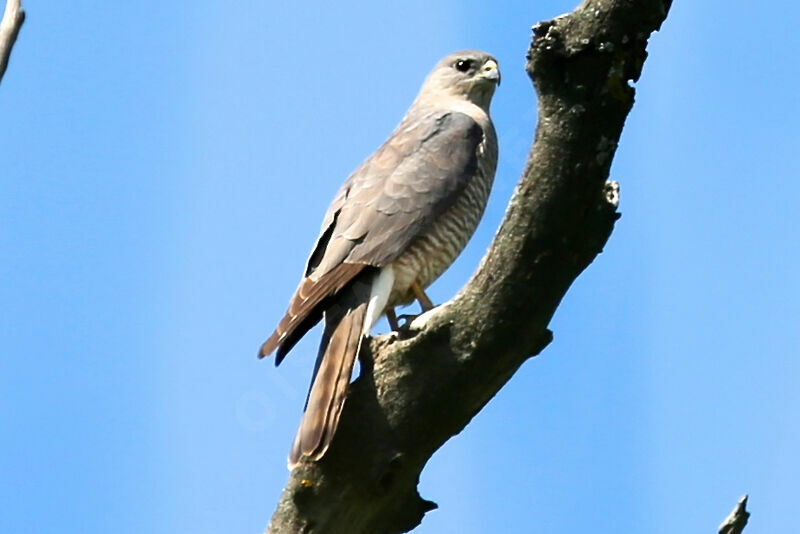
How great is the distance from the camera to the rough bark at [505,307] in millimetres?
3332

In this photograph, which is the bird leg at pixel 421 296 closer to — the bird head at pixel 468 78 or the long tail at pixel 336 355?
the long tail at pixel 336 355

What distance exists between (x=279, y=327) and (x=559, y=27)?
1.88m

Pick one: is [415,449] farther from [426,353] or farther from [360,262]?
[360,262]

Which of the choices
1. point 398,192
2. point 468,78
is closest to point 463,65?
point 468,78

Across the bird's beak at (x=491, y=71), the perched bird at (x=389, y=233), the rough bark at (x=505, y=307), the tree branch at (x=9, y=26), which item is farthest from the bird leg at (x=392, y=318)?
the tree branch at (x=9, y=26)

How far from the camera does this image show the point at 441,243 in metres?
5.59

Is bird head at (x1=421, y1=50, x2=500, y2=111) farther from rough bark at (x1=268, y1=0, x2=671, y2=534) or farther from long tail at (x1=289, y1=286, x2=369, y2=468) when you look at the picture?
rough bark at (x1=268, y1=0, x2=671, y2=534)

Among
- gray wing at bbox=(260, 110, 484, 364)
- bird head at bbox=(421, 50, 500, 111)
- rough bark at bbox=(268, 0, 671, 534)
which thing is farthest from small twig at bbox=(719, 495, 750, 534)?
bird head at bbox=(421, 50, 500, 111)

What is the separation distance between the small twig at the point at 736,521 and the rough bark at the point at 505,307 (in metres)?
0.76

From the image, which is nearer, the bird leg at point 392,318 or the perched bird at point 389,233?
the perched bird at point 389,233

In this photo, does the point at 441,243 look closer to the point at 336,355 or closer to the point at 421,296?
the point at 421,296

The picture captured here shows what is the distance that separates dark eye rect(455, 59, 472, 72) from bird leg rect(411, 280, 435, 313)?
193cm

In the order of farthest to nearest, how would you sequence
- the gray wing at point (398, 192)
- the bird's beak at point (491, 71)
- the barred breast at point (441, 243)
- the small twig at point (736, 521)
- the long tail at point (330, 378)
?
the bird's beak at point (491, 71), the barred breast at point (441, 243), the gray wing at point (398, 192), the long tail at point (330, 378), the small twig at point (736, 521)

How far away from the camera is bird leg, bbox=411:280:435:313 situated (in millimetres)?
5582
